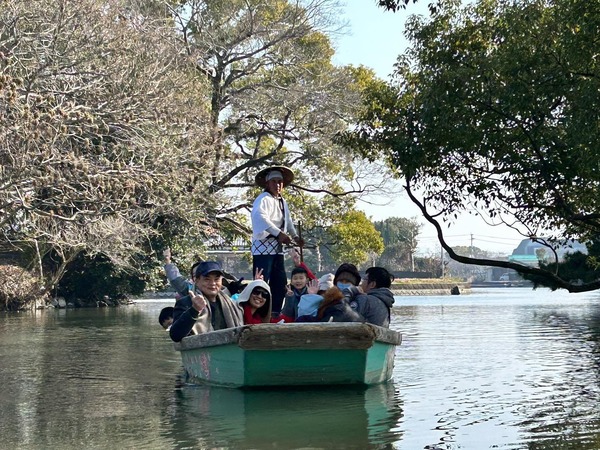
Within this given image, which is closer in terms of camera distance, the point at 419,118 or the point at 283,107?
the point at 419,118

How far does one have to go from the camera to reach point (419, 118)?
58.6 feet

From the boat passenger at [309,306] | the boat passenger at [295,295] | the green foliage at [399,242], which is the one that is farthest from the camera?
the green foliage at [399,242]

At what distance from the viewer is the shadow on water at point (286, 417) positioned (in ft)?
28.2

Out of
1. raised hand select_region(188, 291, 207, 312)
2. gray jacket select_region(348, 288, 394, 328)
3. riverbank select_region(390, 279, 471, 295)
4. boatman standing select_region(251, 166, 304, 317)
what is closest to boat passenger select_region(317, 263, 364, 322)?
gray jacket select_region(348, 288, 394, 328)

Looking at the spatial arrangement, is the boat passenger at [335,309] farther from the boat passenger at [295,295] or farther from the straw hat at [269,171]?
the straw hat at [269,171]

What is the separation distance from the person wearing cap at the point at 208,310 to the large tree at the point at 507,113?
477cm

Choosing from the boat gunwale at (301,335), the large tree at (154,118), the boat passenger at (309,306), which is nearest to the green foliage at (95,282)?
the large tree at (154,118)

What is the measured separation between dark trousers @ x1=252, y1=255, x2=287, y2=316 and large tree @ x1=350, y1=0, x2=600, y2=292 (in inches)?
137

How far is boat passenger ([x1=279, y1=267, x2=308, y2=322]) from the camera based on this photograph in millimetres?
13084

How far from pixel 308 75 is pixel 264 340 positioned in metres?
29.8

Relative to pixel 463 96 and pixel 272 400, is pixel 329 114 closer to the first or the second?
pixel 463 96

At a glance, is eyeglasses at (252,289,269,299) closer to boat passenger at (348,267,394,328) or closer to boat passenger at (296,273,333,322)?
boat passenger at (296,273,333,322)

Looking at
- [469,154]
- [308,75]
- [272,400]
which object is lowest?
[272,400]

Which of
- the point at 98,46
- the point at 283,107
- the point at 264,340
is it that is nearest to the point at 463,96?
the point at 264,340
